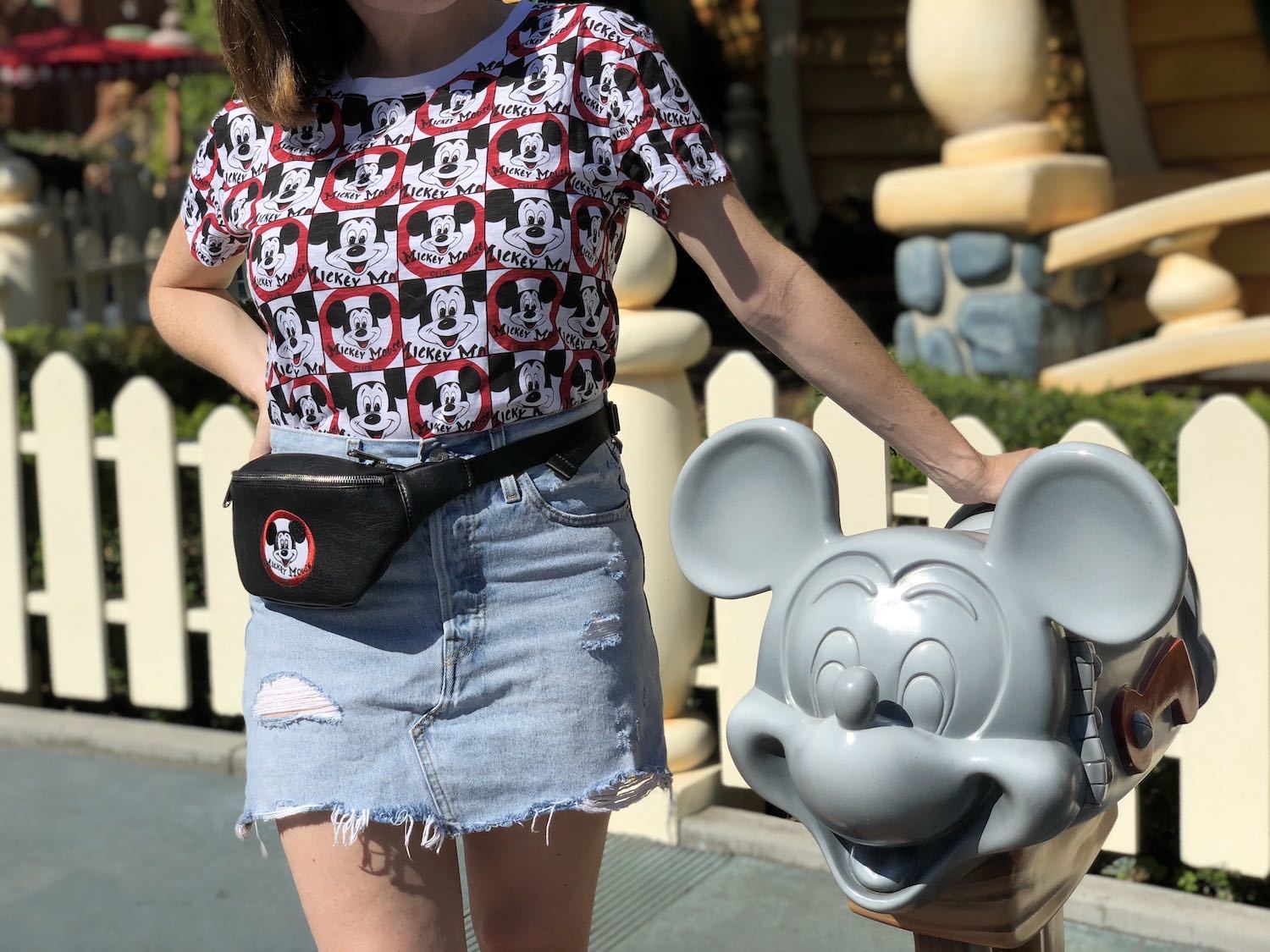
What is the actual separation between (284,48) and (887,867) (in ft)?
3.63

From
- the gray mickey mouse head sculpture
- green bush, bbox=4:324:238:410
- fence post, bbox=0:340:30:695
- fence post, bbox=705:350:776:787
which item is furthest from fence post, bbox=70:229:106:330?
the gray mickey mouse head sculpture

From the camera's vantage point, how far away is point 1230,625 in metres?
2.87

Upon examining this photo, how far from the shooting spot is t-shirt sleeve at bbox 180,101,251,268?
1833 millimetres

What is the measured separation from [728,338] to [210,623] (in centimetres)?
291

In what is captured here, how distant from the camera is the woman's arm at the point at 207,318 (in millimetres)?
2025

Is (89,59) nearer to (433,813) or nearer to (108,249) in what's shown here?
(108,249)

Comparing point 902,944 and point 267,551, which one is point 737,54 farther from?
point 267,551

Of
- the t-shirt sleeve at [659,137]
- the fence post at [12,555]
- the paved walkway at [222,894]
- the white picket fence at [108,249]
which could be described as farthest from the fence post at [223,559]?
the white picket fence at [108,249]

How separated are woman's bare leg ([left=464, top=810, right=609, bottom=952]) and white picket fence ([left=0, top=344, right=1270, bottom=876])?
1.38 meters

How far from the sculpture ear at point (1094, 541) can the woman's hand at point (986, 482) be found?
233mm

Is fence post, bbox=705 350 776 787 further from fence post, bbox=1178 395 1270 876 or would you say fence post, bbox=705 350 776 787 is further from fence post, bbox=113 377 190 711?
fence post, bbox=113 377 190 711

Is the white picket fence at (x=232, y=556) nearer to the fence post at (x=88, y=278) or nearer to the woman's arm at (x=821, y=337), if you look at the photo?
the woman's arm at (x=821, y=337)

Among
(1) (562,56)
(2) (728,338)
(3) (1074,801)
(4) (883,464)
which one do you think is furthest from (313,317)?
(2) (728,338)

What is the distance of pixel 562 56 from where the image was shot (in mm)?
1670
